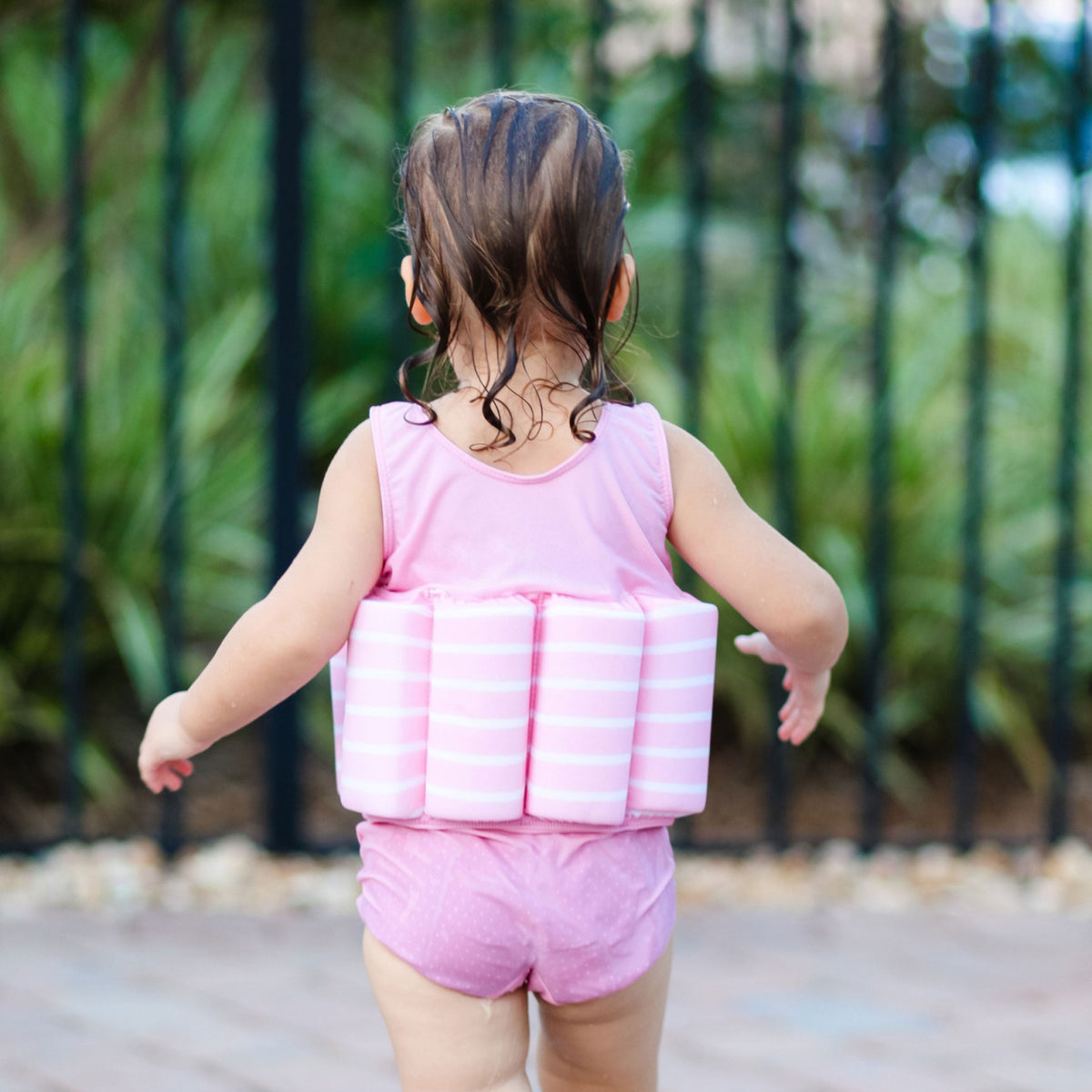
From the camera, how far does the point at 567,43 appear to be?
5.41 meters

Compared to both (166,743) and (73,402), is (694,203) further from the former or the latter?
(166,743)

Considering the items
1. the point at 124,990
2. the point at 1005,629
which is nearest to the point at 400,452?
the point at 124,990

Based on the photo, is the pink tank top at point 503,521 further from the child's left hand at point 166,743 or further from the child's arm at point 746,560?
the child's left hand at point 166,743

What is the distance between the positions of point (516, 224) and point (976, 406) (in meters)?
2.49

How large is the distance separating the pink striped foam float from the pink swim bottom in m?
0.04

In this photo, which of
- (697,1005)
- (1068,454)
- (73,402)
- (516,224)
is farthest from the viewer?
(1068,454)

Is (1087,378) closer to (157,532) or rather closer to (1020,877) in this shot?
(1020,877)

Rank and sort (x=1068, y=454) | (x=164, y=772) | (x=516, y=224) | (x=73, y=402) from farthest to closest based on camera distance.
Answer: (x=1068, y=454), (x=73, y=402), (x=164, y=772), (x=516, y=224)

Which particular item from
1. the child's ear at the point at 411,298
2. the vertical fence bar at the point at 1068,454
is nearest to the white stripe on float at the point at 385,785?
the child's ear at the point at 411,298

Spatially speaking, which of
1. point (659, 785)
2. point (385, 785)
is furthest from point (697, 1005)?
point (385, 785)

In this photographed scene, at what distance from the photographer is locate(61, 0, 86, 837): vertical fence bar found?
3.31 metres

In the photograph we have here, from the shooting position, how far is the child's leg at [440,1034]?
4.44 feet

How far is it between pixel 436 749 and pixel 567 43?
14.9 ft

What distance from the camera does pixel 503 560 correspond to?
4.45 feet
